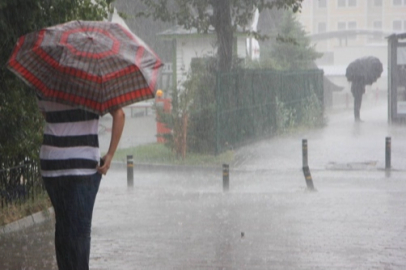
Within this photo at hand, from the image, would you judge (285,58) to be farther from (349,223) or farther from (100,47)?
(100,47)

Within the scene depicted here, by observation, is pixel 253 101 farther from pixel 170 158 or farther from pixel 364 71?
pixel 364 71

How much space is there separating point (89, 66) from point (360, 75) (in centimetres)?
2979

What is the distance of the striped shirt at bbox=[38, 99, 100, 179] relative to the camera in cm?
616

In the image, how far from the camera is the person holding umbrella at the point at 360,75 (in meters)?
34.7

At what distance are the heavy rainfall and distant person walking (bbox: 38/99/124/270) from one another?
0.02 meters

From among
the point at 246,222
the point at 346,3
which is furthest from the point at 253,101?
the point at 346,3

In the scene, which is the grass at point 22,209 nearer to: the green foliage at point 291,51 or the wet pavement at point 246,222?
the wet pavement at point 246,222

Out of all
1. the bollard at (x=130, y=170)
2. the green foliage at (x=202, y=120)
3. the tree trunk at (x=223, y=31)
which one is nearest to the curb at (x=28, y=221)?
the bollard at (x=130, y=170)

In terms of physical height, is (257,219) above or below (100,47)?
below

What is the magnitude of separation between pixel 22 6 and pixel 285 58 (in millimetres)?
→ 32997

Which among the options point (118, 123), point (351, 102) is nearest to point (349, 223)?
point (118, 123)

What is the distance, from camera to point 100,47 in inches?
250

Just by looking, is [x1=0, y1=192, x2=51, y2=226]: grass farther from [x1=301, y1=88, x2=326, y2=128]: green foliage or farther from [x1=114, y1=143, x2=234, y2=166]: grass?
[x1=301, y1=88, x2=326, y2=128]: green foliage

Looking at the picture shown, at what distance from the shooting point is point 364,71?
3566cm
